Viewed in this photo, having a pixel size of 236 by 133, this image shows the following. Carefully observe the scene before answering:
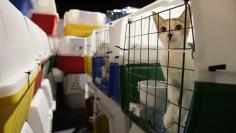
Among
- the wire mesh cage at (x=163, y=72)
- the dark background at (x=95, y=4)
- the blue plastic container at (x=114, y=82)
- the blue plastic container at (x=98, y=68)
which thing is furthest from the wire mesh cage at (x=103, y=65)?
the dark background at (x=95, y=4)

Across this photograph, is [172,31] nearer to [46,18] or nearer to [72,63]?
[46,18]

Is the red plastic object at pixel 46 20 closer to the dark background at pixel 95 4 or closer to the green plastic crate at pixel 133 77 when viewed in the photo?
the dark background at pixel 95 4

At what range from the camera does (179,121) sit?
0.63 metres

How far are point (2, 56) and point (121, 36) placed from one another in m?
0.76

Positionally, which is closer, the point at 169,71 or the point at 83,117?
the point at 169,71

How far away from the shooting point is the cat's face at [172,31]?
786 millimetres

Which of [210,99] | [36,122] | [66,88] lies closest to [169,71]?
[210,99]

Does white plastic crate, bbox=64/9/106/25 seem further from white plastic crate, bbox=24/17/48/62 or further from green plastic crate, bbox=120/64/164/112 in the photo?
green plastic crate, bbox=120/64/164/112

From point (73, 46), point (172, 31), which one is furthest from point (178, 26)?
point (73, 46)

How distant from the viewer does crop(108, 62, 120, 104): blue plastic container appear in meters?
1.19

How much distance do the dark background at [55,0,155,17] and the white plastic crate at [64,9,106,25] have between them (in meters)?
0.54

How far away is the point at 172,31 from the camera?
2.59 feet

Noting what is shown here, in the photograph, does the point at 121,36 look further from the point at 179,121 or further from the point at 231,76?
the point at 231,76

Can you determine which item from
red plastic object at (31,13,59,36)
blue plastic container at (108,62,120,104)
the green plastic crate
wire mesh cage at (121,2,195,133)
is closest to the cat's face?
wire mesh cage at (121,2,195,133)
